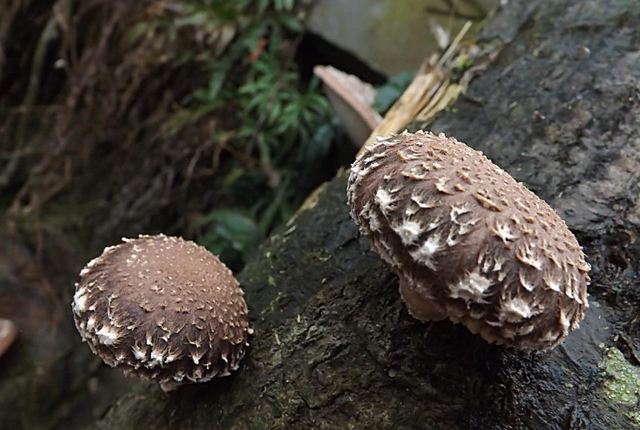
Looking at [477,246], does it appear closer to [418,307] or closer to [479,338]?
[418,307]

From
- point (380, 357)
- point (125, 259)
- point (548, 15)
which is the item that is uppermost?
point (548, 15)

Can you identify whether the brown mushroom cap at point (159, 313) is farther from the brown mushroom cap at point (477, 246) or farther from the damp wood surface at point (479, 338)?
the brown mushroom cap at point (477, 246)

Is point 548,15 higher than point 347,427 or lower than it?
higher

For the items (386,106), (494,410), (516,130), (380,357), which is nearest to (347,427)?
(380,357)

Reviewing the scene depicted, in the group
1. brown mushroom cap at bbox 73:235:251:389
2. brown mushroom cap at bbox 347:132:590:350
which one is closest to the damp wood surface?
brown mushroom cap at bbox 73:235:251:389

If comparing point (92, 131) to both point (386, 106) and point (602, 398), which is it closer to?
point (386, 106)
